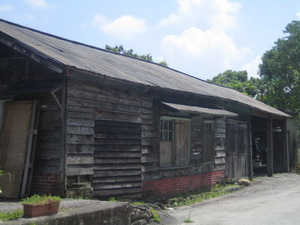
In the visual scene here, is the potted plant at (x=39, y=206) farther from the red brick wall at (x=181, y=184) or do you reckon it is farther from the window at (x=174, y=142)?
the window at (x=174, y=142)

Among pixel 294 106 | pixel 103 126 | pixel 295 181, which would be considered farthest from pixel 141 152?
pixel 294 106

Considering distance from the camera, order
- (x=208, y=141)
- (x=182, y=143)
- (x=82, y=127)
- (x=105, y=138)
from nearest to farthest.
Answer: (x=82, y=127) → (x=105, y=138) → (x=182, y=143) → (x=208, y=141)

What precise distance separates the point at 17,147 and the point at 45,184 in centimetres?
101

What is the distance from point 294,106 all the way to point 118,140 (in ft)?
66.0

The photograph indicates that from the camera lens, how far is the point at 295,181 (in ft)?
53.2

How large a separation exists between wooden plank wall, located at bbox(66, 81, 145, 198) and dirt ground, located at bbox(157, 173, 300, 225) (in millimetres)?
1458

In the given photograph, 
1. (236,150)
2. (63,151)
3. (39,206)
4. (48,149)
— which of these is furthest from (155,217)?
(236,150)

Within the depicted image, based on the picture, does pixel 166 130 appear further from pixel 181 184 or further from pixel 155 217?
pixel 155 217

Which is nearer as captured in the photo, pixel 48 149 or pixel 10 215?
pixel 10 215

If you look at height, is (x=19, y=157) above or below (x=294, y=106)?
below

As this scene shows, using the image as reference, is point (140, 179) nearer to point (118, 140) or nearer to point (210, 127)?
point (118, 140)

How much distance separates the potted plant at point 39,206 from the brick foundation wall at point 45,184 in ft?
7.54

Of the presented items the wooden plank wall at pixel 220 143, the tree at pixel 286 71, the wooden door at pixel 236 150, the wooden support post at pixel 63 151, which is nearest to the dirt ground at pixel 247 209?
the wooden door at pixel 236 150

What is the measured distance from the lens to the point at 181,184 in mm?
11617
